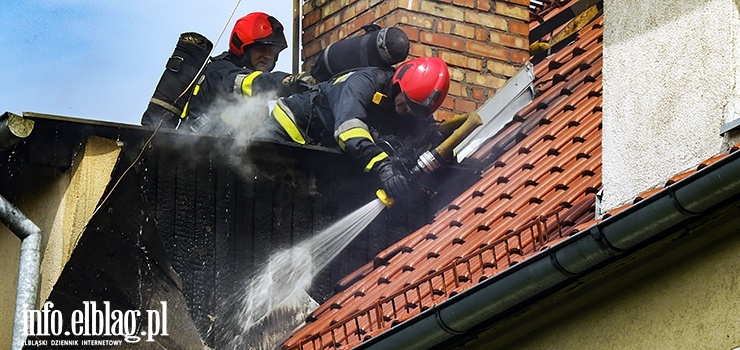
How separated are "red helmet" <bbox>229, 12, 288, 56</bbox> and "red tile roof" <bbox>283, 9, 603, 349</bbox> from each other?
206 centimetres

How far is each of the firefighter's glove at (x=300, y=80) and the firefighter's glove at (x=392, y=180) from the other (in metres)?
1.09

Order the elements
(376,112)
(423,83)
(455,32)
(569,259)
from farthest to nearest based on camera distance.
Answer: (455,32) → (376,112) → (423,83) → (569,259)

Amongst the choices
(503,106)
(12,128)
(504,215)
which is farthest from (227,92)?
(504,215)

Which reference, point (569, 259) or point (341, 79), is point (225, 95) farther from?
point (569, 259)

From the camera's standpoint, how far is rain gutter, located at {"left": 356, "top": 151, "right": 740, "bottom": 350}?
615cm

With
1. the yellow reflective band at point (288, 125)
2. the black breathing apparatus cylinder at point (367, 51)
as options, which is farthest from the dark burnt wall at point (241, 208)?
the black breathing apparatus cylinder at point (367, 51)

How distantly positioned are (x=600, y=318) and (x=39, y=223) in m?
4.07

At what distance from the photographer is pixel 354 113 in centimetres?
1029

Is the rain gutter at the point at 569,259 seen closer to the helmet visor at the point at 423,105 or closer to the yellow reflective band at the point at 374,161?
the yellow reflective band at the point at 374,161

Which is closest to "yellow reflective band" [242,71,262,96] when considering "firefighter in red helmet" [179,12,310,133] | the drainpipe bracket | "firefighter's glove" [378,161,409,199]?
"firefighter in red helmet" [179,12,310,133]

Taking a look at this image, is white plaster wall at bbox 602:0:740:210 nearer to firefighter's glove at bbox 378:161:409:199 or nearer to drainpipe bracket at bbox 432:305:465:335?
drainpipe bracket at bbox 432:305:465:335

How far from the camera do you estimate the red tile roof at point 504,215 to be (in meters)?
8.03

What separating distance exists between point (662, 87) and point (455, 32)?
190 inches

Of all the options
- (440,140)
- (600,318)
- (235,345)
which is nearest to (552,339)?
(600,318)
